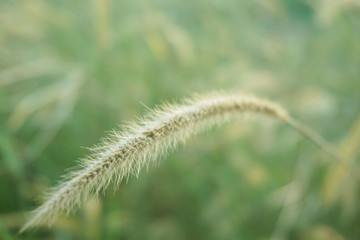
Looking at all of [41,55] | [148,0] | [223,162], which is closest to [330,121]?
[223,162]

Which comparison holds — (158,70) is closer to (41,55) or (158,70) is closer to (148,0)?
(148,0)

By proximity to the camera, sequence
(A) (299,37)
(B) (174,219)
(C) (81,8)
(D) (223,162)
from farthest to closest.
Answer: (A) (299,37) < (C) (81,8) < (D) (223,162) < (B) (174,219)

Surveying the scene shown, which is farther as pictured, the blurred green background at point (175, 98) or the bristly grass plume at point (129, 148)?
the blurred green background at point (175, 98)

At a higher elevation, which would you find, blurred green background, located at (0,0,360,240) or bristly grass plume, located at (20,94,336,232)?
blurred green background, located at (0,0,360,240)

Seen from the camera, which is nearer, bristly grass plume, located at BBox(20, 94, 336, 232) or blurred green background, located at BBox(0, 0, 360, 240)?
bristly grass plume, located at BBox(20, 94, 336, 232)

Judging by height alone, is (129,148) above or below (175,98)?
below

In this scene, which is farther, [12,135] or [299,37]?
[299,37]

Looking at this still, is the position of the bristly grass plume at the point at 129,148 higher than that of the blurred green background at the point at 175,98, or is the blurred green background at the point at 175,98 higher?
the blurred green background at the point at 175,98

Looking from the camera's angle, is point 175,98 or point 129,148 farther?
point 175,98
